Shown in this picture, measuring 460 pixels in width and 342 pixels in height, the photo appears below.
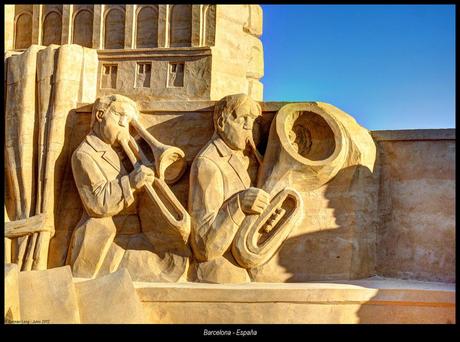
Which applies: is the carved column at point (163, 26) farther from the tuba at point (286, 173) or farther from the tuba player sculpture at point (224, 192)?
the tuba at point (286, 173)

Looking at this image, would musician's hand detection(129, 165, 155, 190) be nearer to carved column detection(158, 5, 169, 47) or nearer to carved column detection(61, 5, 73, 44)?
carved column detection(158, 5, 169, 47)

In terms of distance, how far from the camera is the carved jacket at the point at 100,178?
27.6 feet

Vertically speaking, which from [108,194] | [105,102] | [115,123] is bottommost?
[108,194]

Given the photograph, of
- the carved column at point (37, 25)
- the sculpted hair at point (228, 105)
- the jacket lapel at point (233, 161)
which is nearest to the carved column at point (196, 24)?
the sculpted hair at point (228, 105)

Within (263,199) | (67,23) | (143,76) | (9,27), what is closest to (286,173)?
(263,199)

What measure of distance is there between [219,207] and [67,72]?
2.43 metres

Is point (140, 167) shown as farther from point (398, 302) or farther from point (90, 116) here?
point (398, 302)

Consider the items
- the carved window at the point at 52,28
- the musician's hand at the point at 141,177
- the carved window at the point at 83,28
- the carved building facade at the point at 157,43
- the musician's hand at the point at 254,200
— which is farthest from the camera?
the carved window at the point at 52,28

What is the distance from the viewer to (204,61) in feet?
30.3

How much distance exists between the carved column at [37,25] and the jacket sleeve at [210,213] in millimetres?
3046

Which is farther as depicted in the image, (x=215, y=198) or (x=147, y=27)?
(x=147, y=27)

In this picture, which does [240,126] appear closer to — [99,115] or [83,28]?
[99,115]

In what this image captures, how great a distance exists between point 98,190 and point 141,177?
501mm

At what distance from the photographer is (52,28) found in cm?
998
